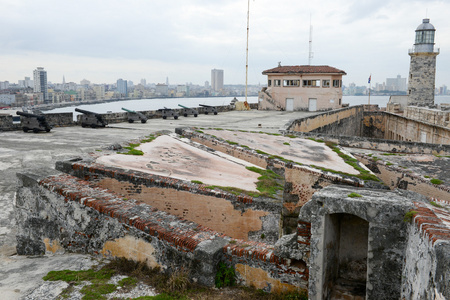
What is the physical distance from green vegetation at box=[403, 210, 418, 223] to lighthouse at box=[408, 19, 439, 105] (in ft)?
167

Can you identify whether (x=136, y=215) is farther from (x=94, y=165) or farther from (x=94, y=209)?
(x=94, y=165)

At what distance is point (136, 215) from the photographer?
21.8ft

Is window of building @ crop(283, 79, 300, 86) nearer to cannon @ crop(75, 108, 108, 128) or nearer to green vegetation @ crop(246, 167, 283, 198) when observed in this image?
cannon @ crop(75, 108, 108, 128)

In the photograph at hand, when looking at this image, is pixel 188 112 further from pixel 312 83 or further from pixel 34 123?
pixel 312 83

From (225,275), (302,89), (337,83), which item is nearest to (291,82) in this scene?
(302,89)

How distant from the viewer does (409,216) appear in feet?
15.2

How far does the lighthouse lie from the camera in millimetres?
48844

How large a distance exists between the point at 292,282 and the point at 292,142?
400 inches

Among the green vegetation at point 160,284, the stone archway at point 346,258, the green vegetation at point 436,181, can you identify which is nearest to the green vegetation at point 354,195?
the stone archway at point 346,258

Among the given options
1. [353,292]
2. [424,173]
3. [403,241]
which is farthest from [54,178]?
[424,173]

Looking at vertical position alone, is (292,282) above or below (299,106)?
below

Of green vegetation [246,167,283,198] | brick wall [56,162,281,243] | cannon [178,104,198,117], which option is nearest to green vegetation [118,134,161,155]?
brick wall [56,162,281,243]

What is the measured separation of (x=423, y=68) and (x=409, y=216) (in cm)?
5198

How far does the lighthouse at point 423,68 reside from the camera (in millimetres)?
48844
